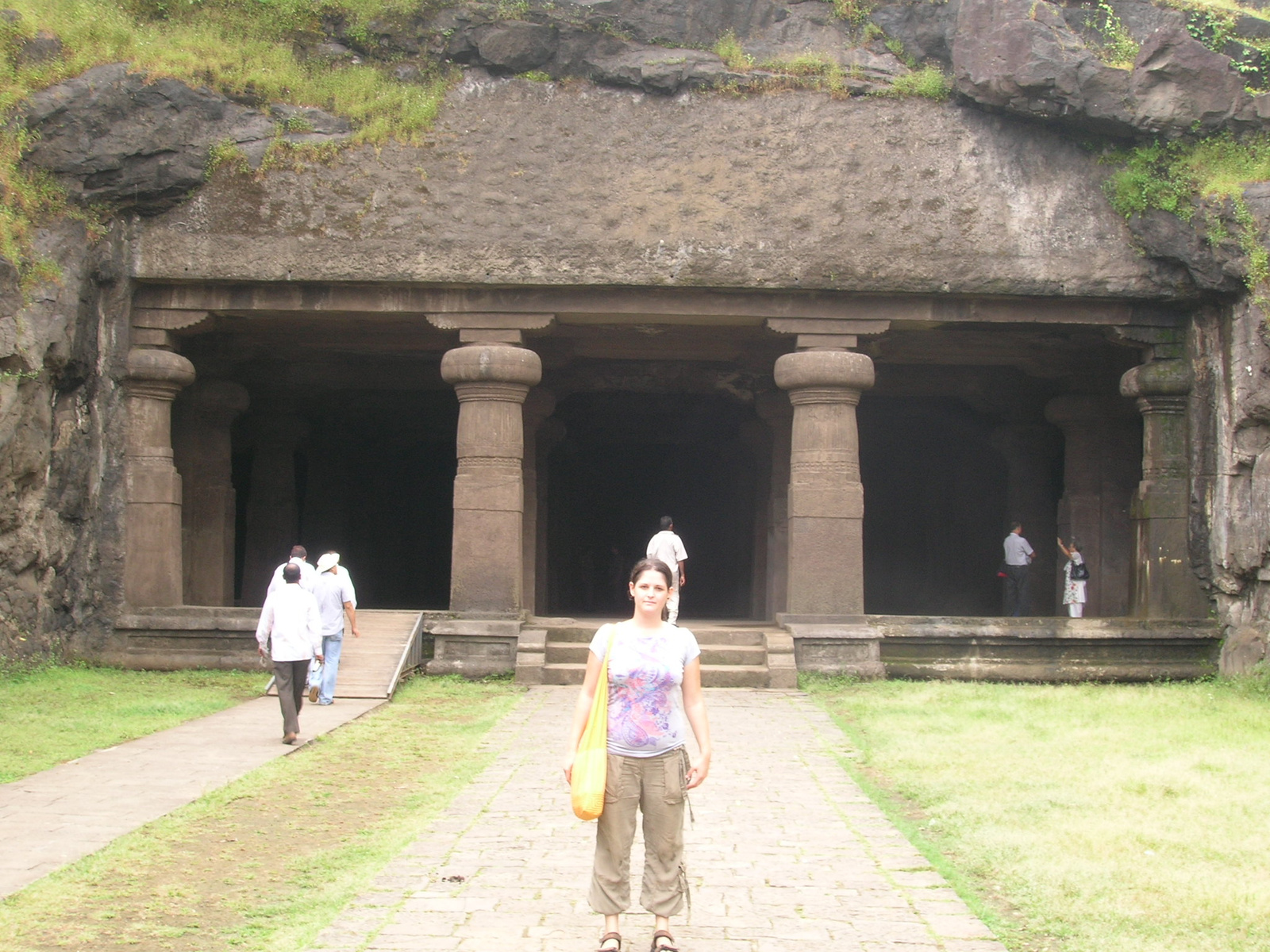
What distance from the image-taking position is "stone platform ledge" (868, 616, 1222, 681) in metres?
12.7

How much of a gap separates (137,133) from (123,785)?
7400 millimetres

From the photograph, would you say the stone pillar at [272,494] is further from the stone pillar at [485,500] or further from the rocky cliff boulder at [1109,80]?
the rocky cliff boulder at [1109,80]

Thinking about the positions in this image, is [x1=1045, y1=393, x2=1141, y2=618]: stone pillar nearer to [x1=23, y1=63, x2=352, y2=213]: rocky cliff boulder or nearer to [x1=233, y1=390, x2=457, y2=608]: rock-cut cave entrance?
[x1=233, y1=390, x2=457, y2=608]: rock-cut cave entrance

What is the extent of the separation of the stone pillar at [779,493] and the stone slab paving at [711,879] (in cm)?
801

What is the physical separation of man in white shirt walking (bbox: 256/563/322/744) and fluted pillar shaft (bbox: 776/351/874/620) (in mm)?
5256

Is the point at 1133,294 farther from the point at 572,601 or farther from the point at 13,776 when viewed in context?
the point at 572,601

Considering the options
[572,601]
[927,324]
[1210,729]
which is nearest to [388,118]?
[927,324]

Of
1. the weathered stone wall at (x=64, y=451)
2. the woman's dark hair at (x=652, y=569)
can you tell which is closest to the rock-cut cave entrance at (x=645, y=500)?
the weathered stone wall at (x=64, y=451)

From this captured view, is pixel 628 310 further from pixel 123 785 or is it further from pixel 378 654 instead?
pixel 123 785

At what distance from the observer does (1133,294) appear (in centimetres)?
1256

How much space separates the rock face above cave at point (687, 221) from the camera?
12531 millimetres

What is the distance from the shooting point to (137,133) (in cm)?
1235

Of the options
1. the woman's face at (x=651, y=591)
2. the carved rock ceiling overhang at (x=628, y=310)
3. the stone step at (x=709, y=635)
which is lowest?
the stone step at (x=709, y=635)

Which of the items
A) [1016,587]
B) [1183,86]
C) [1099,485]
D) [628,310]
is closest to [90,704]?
[628,310]
